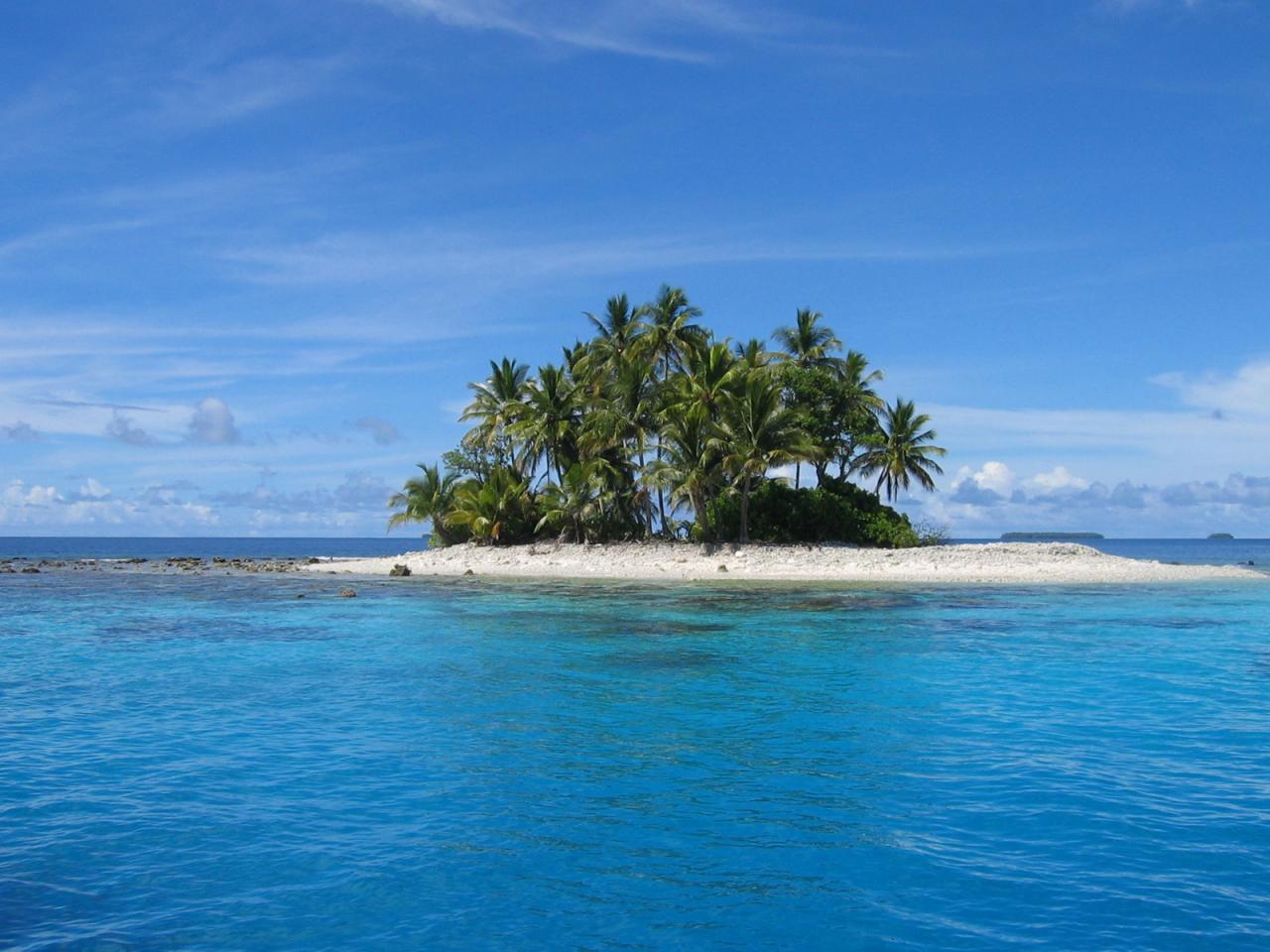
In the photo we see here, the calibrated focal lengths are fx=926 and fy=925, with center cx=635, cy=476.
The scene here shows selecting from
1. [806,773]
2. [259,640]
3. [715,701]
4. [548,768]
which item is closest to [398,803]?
[548,768]

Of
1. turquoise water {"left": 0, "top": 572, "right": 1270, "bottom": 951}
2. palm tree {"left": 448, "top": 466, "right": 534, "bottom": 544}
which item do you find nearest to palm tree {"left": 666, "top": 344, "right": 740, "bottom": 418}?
palm tree {"left": 448, "top": 466, "right": 534, "bottom": 544}

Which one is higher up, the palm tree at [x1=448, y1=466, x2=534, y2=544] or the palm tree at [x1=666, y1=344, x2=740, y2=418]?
the palm tree at [x1=666, y1=344, x2=740, y2=418]

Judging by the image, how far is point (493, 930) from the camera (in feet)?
21.4

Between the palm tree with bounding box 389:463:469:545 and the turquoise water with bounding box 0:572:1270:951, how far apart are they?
33.8 m

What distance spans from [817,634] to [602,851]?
14.5 m

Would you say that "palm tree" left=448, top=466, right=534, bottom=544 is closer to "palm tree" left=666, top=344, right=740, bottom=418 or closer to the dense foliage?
the dense foliage

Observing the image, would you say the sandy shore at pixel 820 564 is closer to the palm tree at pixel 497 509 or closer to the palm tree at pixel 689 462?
the palm tree at pixel 497 509

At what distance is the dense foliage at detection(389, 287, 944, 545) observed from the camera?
141 feet

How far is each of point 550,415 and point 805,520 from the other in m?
14.4

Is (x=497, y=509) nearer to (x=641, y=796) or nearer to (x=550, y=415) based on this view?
(x=550, y=415)

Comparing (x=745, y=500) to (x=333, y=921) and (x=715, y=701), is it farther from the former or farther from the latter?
(x=333, y=921)

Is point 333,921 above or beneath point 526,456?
beneath

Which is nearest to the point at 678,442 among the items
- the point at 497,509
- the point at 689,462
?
the point at 689,462

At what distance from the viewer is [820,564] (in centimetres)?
4122
